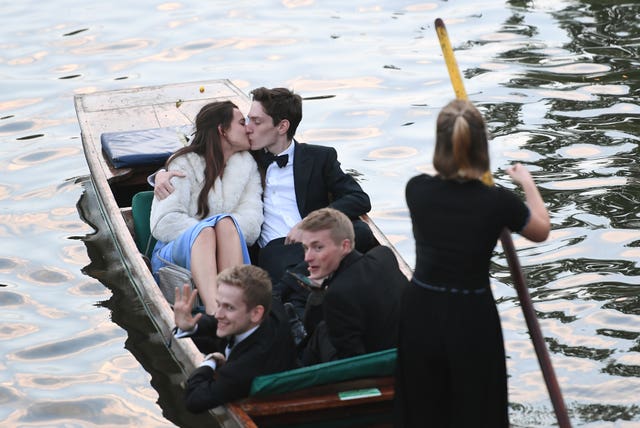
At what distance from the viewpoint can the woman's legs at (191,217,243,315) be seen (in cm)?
455

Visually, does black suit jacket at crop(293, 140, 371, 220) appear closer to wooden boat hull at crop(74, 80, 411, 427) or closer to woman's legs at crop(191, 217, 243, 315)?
wooden boat hull at crop(74, 80, 411, 427)

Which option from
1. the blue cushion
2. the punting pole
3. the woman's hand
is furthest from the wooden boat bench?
the blue cushion

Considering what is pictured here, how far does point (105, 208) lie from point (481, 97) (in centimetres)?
349

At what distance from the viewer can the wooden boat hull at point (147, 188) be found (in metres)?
3.68

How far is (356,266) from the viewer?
364 centimetres

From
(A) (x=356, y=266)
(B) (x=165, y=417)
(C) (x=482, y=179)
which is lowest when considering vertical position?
(B) (x=165, y=417)

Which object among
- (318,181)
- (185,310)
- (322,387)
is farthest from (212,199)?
(322,387)

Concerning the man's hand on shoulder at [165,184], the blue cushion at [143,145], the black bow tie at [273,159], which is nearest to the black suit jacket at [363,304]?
the black bow tie at [273,159]

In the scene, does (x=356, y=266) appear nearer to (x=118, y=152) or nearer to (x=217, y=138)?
(x=217, y=138)

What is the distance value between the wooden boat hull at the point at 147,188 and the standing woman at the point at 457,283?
464mm

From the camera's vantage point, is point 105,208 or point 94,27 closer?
Result: point 105,208

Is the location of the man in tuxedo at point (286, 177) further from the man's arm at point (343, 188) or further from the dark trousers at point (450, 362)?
the dark trousers at point (450, 362)

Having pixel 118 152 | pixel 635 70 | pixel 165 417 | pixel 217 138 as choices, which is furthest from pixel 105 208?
pixel 635 70

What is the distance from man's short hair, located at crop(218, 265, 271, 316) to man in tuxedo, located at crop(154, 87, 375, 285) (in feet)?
3.33
